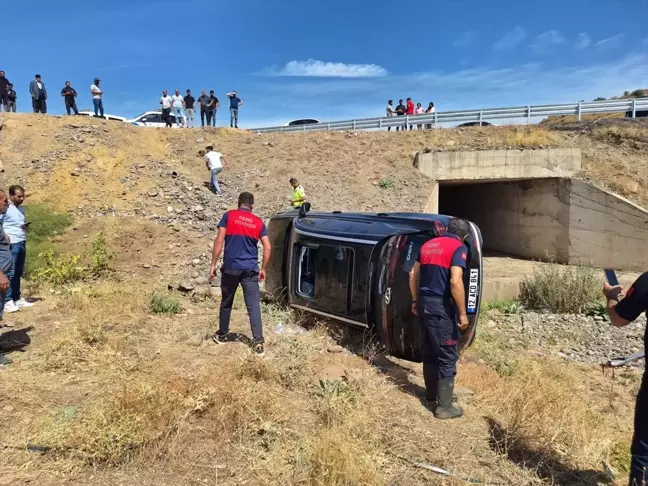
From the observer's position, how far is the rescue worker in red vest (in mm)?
4215

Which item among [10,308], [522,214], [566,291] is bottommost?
→ [566,291]

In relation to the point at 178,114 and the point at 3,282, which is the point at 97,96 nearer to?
the point at 178,114

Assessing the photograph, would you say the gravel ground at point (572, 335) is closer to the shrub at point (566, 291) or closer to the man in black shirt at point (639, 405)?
the shrub at point (566, 291)

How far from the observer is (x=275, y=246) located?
317 inches

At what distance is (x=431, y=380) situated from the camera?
4512 mm

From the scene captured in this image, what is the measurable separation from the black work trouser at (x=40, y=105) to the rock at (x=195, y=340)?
15.5 metres

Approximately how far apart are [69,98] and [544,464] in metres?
19.2

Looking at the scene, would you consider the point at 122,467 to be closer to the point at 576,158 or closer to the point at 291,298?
the point at 291,298

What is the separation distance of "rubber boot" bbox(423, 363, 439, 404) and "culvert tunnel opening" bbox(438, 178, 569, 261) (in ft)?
43.1

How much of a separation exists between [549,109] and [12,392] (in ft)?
62.7

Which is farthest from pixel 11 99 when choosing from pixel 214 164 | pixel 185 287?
pixel 185 287

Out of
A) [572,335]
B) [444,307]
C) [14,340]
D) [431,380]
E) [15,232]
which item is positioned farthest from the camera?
[572,335]

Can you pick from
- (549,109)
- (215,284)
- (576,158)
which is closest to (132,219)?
(215,284)

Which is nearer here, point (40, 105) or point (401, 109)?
point (40, 105)
